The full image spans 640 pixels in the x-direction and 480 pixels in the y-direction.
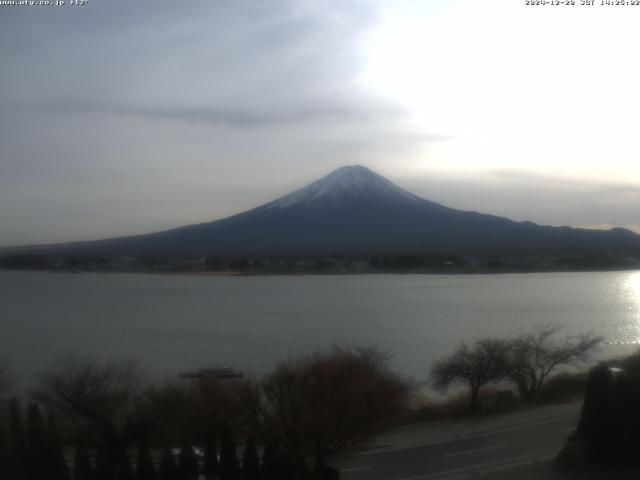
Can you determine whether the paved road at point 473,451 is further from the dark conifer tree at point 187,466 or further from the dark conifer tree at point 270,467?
the dark conifer tree at point 187,466

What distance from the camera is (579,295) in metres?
24.6

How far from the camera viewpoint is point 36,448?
395cm

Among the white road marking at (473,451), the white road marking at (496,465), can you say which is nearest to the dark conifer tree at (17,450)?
the white road marking at (496,465)

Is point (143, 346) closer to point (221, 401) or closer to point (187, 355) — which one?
point (187, 355)

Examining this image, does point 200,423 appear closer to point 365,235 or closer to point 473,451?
point 473,451

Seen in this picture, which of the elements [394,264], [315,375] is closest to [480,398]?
[315,375]

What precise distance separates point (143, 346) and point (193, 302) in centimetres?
1196

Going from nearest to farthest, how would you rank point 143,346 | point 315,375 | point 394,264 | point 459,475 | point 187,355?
point 459,475 → point 315,375 → point 187,355 → point 143,346 → point 394,264

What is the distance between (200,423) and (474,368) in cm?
396

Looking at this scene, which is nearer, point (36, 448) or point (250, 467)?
point (36, 448)

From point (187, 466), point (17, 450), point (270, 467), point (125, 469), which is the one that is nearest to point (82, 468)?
point (125, 469)

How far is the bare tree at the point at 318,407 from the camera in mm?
4863

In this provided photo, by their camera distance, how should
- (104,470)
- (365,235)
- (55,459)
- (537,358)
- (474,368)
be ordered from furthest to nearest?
(365,235)
(537,358)
(474,368)
(104,470)
(55,459)

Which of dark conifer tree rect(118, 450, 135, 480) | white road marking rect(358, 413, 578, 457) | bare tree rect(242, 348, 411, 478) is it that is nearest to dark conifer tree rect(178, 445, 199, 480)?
dark conifer tree rect(118, 450, 135, 480)
